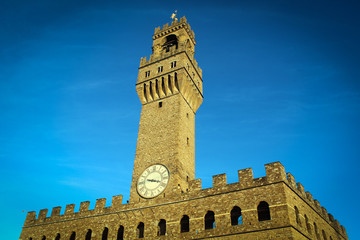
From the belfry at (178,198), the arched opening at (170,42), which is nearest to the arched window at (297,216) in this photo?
the belfry at (178,198)

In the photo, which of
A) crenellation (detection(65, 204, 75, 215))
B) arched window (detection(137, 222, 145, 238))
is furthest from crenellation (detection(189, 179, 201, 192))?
crenellation (detection(65, 204, 75, 215))

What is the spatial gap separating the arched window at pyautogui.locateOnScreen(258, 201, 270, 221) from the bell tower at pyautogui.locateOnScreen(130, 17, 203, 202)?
22.4 feet

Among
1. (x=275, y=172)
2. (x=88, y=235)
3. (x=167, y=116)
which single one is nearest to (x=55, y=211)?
(x=88, y=235)

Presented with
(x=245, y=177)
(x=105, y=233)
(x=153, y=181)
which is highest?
(x=153, y=181)

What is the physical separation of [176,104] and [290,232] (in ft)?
52.3

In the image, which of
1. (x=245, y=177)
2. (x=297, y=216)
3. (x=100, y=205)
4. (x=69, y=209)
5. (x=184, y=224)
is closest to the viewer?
(x=297, y=216)

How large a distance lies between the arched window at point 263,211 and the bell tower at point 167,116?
6841mm

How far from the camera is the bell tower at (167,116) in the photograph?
2600 cm

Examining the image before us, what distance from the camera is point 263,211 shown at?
784 inches

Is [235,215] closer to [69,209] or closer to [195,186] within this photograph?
[195,186]

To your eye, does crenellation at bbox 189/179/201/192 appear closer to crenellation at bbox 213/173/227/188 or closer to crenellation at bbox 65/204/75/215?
crenellation at bbox 213/173/227/188

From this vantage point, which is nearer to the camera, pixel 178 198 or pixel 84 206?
pixel 178 198

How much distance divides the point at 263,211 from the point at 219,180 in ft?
12.3

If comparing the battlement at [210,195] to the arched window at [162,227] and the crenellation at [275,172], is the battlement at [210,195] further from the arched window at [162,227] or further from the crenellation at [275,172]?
the arched window at [162,227]
